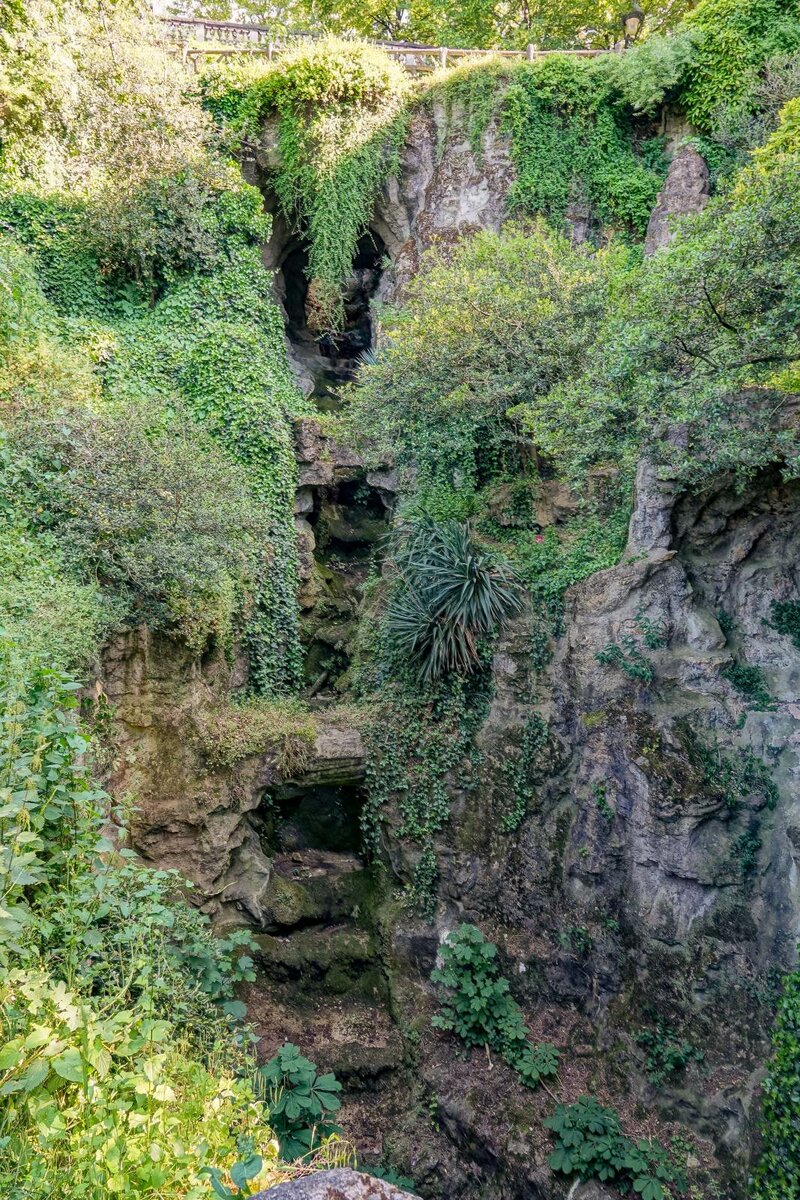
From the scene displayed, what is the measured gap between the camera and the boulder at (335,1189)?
2.26 metres

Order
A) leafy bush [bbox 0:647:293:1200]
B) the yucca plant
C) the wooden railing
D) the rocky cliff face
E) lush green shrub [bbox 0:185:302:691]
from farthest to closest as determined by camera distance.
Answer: the wooden railing → the yucca plant → lush green shrub [bbox 0:185:302:691] → the rocky cliff face → leafy bush [bbox 0:647:293:1200]

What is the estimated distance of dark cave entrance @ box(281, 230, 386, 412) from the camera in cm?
1553

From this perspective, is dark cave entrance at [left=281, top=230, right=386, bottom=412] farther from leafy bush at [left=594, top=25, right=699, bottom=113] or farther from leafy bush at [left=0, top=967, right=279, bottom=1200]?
leafy bush at [left=0, top=967, right=279, bottom=1200]

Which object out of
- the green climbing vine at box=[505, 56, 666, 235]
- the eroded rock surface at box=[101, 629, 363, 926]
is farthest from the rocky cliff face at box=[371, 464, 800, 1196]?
the green climbing vine at box=[505, 56, 666, 235]

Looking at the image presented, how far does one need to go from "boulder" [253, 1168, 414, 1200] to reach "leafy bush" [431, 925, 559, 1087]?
5.97 metres

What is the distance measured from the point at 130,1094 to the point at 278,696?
8.03 metres

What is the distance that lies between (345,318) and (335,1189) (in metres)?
15.6

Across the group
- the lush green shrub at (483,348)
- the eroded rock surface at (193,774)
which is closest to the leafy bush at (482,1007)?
the eroded rock surface at (193,774)

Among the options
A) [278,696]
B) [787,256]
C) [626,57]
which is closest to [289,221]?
[626,57]

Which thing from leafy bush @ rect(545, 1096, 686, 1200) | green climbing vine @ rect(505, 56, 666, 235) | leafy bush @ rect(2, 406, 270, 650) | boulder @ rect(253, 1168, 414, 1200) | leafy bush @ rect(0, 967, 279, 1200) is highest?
green climbing vine @ rect(505, 56, 666, 235)

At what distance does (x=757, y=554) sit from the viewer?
7.28 metres

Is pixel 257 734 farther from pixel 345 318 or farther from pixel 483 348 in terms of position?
pixel 345 318

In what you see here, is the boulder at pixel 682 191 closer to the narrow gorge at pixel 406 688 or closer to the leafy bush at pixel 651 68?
the narrow gorge at pixel 406 688

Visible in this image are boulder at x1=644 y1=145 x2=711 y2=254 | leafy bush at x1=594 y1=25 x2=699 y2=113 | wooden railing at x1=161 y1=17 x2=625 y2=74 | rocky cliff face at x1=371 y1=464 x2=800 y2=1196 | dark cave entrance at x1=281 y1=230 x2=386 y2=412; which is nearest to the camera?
rocky cliff face at x1=371 y1=464 x2=800 y2=1196
